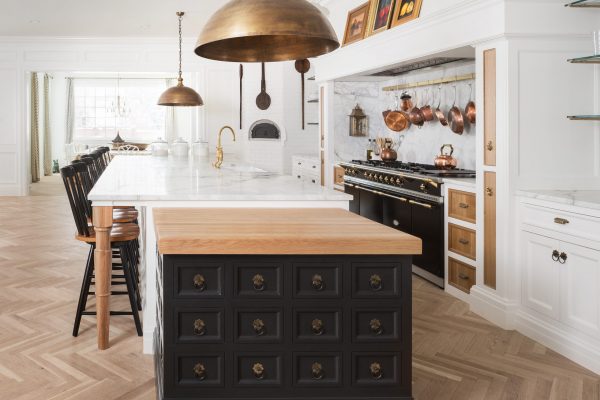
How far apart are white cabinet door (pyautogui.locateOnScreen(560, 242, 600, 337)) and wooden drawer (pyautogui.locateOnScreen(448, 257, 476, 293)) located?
3.17 ft

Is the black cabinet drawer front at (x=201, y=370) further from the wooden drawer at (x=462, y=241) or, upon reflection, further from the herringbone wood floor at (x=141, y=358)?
the wooden drawer at (x=462, y=241)

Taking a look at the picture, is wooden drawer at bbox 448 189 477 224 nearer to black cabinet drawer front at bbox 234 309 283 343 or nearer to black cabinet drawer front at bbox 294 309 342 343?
black cabinet drawer front at bbox 294 309 342 343

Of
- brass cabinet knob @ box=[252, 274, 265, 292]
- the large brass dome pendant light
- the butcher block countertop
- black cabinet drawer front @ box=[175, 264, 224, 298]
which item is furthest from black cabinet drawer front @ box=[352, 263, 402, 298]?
the large brass dome pendant light

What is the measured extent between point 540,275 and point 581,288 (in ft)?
1.14

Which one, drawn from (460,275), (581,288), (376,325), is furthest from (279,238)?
(460,275)

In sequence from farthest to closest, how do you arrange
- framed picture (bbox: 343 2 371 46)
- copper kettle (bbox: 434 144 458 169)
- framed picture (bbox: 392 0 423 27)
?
framed picture (bbox: 343 2 371 46), copper kettle (bbox: 434 144 458 169), framed picture (bbox: 392 0 423 27)

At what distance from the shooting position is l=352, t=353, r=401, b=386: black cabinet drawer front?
2043 mm

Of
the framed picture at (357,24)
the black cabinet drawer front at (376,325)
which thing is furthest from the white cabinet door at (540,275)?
the framed picture at (357,24)

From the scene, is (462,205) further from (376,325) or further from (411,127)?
(376,325)

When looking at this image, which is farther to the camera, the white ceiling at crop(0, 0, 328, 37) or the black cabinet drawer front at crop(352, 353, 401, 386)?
the white ceiling at crop(0, 0, 328, 37)

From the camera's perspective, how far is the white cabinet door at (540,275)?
10.8ft

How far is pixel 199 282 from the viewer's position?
201cm

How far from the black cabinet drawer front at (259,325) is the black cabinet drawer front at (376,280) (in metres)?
0.28

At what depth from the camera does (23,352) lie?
3193 millimetres
